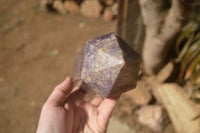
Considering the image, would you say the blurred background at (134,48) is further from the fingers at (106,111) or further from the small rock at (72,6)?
the fingers at (106,111)

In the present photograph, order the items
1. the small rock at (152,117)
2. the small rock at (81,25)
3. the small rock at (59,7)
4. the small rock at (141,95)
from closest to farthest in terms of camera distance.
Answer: the small rock at (152,117), the small rock at (141,95), the small rock at (81,25), the small rock at (59,7)

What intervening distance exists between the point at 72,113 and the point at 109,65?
2.09ft

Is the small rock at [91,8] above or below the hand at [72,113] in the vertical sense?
above

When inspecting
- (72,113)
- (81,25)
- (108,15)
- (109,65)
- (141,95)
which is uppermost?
(109,65)

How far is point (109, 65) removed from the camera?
92 centimetres

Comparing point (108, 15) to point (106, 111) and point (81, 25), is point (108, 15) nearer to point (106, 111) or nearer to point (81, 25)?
point (81, 25)

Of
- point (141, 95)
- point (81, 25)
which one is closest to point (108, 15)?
point (81, 25)

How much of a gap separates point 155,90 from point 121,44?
4.29 ft

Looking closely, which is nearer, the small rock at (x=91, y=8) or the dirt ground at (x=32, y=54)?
the dirt ground at (x=32, y=54)

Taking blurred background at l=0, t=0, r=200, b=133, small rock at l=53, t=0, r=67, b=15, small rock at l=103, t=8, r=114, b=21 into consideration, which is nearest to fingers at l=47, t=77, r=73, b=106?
blurred background at l=0, t=0, r=200, b=133

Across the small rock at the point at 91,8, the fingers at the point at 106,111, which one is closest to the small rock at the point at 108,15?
the small rock at the point at 91,8

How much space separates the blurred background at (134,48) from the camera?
1.74 metres

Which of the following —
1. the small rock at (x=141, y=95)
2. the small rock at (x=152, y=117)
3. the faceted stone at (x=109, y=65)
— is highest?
the faceted stone at (x=109, y=65)

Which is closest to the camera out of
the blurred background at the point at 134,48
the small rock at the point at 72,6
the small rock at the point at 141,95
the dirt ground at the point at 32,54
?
the blurred background at the point at 134,48
